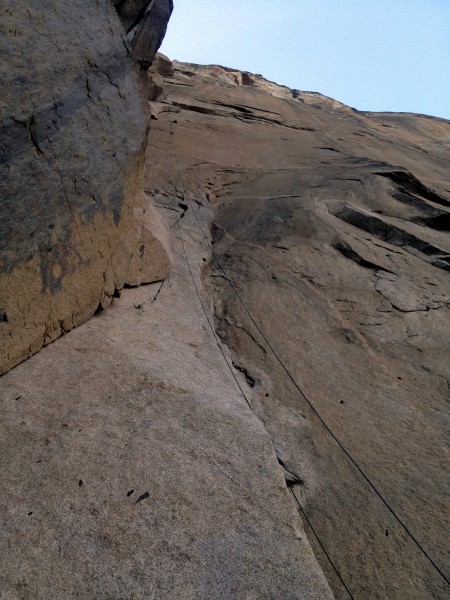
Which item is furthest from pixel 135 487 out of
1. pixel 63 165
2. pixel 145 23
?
pixel 145 23

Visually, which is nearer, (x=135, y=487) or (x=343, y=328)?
(x=135, y=487)

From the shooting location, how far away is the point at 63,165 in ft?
9.62

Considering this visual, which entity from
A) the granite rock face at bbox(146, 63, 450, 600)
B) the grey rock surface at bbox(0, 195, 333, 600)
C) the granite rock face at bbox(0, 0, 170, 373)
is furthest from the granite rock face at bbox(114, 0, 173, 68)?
the grey rock surface at bbox(0, 195, 333, 600)

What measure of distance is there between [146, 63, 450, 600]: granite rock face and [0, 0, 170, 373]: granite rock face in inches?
53.6

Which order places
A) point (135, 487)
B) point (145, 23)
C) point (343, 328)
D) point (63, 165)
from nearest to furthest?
point (135, 487)
point (63, 165)
point (343, 328)
point (145, 23)

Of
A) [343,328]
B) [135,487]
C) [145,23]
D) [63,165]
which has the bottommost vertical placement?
[135,487]

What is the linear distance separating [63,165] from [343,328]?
2726mm

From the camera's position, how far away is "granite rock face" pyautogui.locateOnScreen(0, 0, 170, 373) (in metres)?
2.58

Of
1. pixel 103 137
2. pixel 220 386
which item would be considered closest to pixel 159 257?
pixel 103 137

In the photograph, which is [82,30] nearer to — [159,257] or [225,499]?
[159,257]

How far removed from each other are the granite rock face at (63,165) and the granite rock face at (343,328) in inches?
53.6

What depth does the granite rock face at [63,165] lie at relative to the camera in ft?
8.46

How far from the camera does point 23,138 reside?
2.62 metres

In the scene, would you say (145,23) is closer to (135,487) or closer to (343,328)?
(343,328)
